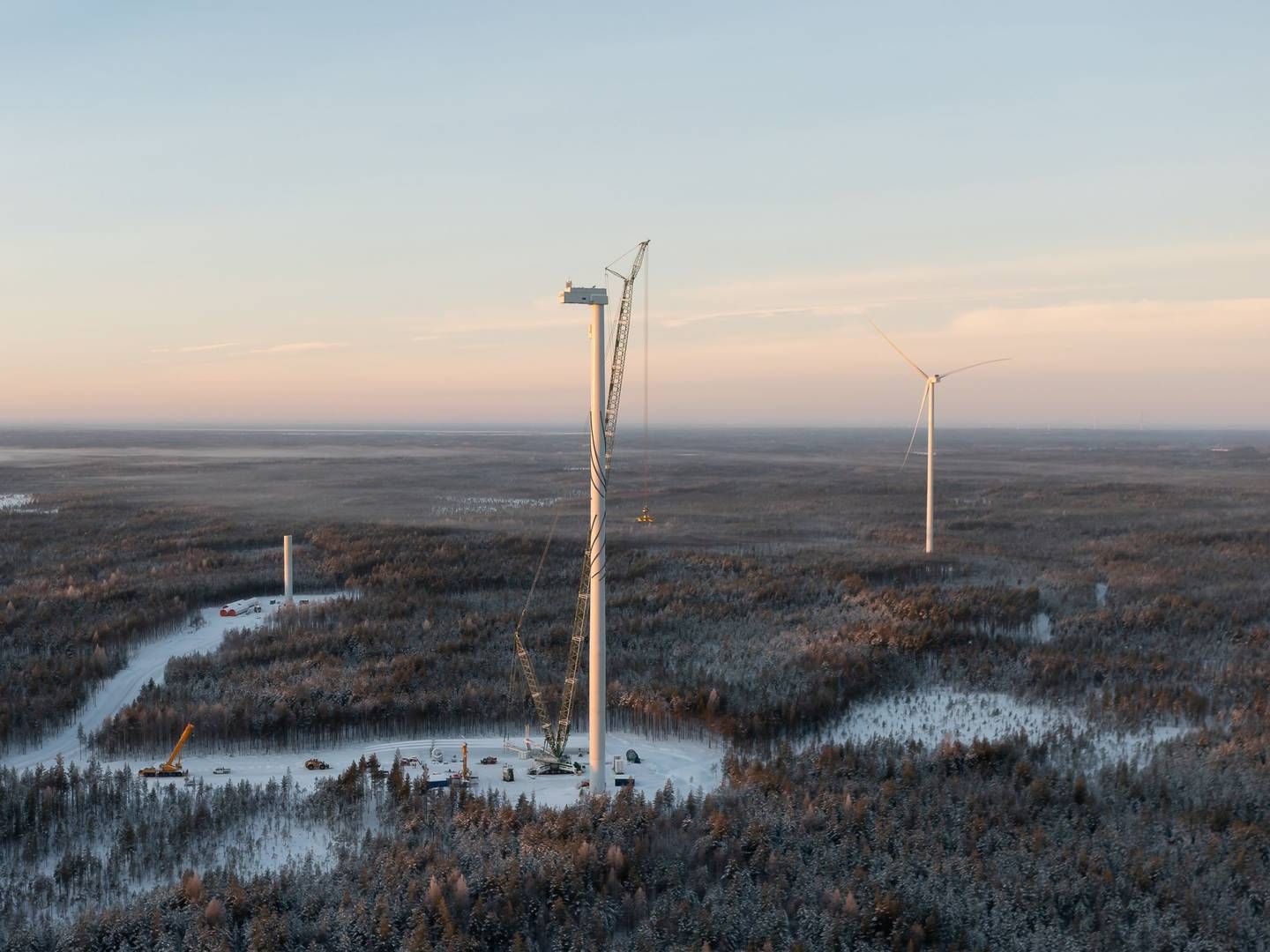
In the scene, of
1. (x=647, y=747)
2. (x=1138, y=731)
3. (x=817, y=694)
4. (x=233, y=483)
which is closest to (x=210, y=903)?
(x=647, y=747)

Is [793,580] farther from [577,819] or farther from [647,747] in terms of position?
[577,819]

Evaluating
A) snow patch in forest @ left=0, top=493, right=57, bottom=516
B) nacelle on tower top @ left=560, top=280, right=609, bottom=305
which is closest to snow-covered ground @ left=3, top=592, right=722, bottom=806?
nacelle on tower top @ left=560, top=280, right=609, bottom=305

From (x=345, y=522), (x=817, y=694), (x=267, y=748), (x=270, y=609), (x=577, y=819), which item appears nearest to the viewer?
(x=577, y=819)

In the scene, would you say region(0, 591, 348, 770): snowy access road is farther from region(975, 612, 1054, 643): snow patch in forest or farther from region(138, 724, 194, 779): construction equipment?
A: region(975, 612, 1054, 643): snow patch in forest

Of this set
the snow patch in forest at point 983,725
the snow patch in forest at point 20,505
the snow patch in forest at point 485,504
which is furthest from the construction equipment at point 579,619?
the snow patch in forest at point 20,505

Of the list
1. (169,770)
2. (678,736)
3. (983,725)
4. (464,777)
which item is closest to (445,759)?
(464,777)

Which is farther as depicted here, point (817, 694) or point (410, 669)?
point (410, 669)

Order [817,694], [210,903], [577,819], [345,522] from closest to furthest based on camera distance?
[210,903] < [577,819] < [817,694] < [345,522]
